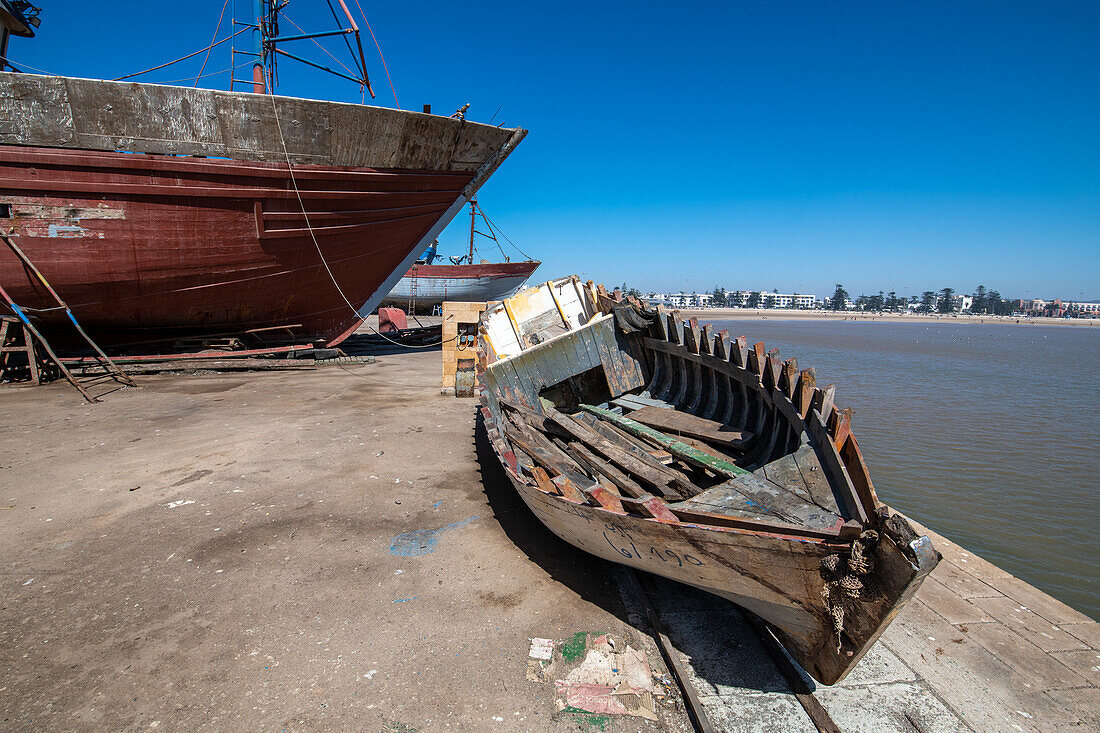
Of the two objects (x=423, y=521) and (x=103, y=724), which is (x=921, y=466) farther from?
(x=103, y=724)

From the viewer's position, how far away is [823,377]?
1642cm

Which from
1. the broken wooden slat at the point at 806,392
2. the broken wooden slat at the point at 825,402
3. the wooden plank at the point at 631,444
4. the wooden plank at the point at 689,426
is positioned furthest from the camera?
the wooden plank at the point at 689,426

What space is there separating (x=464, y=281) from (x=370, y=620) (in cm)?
2441

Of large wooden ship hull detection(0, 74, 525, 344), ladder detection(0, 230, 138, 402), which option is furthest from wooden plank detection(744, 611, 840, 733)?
large wooden ship hull detection(0, 74, 525, 344)

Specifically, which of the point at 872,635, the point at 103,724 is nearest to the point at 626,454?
the point at 872,635

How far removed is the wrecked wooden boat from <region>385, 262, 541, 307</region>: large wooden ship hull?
18.9 meters

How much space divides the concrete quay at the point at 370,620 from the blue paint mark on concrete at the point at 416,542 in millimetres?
20

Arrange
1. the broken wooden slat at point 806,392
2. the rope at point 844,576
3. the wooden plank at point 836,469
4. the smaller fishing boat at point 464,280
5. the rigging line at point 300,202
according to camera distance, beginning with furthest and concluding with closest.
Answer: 1. the smaller fishing boat at point 464,280
2. the rigging line at point 300,202
3. the broken wooden slat at point 806,392
4. the wooden plank at point 836,469
5. the rope at point 844,576

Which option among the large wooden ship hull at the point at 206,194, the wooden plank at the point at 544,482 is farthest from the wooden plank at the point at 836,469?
the large wooden ship hull at the point at 206,194

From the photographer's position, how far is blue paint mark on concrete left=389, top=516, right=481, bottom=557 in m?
4.02

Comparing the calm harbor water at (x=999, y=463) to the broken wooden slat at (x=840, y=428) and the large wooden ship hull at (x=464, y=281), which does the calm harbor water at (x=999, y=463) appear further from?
the large wooden ship hull at (x=464, y=281)

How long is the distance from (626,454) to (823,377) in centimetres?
1464

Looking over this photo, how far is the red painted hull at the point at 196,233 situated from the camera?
348 inches

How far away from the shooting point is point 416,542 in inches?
164
